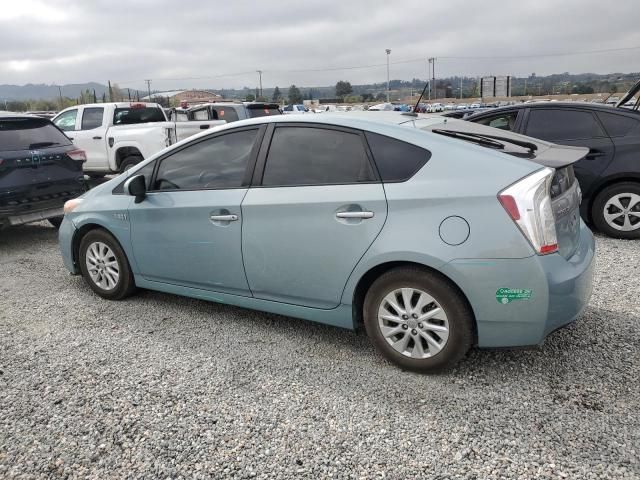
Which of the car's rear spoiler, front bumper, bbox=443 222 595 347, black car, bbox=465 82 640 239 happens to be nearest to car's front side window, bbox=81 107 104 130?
black car, bbox=465 82 640 239

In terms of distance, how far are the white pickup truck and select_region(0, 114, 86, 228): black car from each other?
351 cm

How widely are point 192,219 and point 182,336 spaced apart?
88cm

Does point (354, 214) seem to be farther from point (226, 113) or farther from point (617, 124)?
point (226, 113)

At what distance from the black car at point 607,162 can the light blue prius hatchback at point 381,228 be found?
9.91 feet

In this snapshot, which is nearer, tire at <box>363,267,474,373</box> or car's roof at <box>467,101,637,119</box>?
tire at <box>363,267,474,373</box>

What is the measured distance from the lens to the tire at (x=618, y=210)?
6137 millimetres

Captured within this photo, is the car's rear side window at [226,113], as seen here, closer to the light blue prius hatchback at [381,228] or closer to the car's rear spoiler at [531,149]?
the light blue prius hatchback at [381,228]

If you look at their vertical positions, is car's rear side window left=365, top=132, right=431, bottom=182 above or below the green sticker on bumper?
above

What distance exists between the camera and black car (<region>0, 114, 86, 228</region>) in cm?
641

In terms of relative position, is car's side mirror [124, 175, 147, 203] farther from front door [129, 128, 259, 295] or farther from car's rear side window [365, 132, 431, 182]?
car's rear side window [365, 132, 431, 182]

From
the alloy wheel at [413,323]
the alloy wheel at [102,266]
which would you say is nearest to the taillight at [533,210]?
the alloy wheel at [413,323]

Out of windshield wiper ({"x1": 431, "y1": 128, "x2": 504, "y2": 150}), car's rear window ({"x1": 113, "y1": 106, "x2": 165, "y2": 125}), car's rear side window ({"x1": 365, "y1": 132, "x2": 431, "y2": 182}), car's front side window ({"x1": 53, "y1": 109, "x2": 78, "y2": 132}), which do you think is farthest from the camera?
car's front side window ({"x1": 53, "y1": 109, "x2": 78, "y2": 132})

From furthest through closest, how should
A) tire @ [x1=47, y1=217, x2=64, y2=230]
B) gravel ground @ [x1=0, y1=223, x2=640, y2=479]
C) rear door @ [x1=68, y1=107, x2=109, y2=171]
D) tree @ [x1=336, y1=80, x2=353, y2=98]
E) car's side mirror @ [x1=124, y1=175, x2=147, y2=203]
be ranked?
tree @ [x1=336, y1=80, x2=353, y2=98], rear door @ [x1=68, y1=107, x2=109, y2=171], tire @ [x1=47, y1=217, x2=64, y2=230], car's side mirror @ [x1=124, y1=175, x2=147, y2=203], gravel ground @ [x1=0, y1=223, x2=640, y2=479]

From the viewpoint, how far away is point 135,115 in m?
12.1
